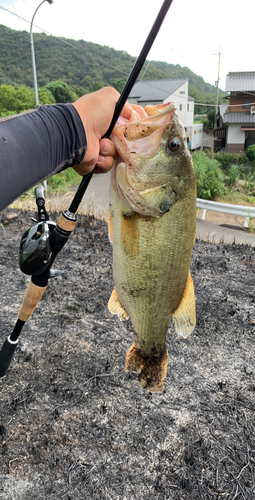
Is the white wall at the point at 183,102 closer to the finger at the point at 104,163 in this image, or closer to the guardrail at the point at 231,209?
the guardrail at the point at 231,209

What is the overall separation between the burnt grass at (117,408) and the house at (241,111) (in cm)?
2629

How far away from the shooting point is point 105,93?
1412 mm

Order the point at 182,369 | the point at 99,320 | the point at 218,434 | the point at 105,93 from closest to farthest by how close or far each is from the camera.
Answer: the point at 105,93 → the point at 218,434 → the point at 182,369 → the point at 99,320

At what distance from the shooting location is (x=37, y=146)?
3.50 feet

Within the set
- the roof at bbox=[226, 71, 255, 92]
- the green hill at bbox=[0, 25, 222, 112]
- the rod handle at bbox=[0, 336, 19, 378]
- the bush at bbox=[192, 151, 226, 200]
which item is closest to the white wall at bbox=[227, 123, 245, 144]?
the roof at bbox=[226, 71, 255, 92]

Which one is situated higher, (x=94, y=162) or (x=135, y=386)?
(x=94, y=162)

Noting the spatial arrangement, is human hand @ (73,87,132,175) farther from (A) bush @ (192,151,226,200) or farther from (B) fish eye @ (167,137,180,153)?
(A) bush @ (192,151,226,200)

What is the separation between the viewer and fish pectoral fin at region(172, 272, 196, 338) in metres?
1.71

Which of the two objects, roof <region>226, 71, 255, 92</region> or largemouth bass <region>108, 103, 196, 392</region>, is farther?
roof <region>226, 71, 255, 92</region>

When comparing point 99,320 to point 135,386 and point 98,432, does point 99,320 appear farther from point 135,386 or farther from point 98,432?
point 98,432

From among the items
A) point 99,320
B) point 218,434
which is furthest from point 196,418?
point 99,320

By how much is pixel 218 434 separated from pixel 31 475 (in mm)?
1437

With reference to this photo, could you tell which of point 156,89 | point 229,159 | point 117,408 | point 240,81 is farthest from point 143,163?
point 156,89

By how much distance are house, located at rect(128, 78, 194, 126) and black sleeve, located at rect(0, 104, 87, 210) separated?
106 feet
